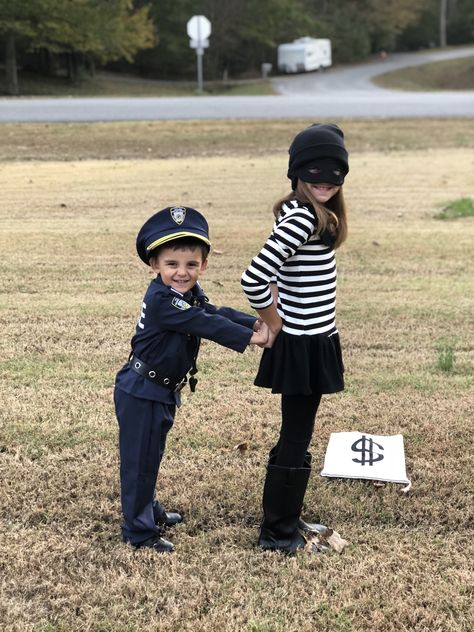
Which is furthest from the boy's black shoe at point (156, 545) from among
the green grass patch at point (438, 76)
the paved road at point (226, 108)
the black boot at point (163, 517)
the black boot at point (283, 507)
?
the green grass patch at point (438, 76)

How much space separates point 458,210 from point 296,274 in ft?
23.5

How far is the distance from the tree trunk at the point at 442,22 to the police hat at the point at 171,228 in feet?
222

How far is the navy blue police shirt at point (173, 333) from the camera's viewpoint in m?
2.51

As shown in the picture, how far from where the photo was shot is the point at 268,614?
8.07 ft

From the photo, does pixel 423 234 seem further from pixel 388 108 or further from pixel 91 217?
pixel 388 108

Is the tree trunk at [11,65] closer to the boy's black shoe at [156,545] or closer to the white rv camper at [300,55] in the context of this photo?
the white rv camper at [300,55]

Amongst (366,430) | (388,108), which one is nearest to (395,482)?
(366,430)

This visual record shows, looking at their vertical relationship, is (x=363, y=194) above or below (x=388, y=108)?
below

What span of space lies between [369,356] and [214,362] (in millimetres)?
1058

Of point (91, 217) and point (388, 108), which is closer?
point (91, 217)

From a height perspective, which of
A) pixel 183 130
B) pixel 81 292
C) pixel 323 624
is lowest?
pixel 323 624

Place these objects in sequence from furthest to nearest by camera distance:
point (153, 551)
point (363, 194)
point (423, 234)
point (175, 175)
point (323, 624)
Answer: point (175, 175)
point (363, 194)
point (423, 234)
point (153, 551)
point (323, 624)

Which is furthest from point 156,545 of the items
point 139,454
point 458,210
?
point 458,210

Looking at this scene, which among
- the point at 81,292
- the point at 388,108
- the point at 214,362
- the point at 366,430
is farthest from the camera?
the point at 388,108
